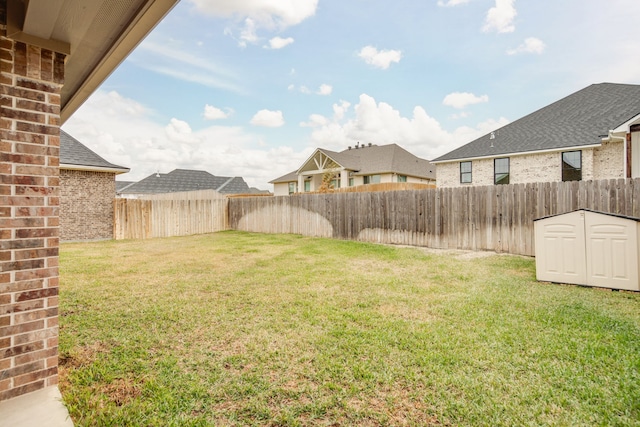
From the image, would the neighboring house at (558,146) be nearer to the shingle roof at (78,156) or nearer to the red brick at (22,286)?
the red brick at (22,286)

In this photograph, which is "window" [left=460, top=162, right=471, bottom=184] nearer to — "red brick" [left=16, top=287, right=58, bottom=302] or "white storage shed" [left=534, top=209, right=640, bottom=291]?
"white storage shed" [left=534, top=209, right=640, bottom=291]

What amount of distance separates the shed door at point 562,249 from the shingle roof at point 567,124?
36.9ft

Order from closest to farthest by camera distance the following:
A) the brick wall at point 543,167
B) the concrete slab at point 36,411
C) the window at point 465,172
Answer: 1. the concrete slab at point 36,411
2. the brick wall at point 543,167
3. the window at point 465,172

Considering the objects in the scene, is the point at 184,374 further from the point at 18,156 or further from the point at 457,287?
the point at 457,287

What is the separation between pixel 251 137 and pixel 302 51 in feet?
31.0

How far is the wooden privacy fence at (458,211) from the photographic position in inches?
285

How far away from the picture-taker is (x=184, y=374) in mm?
2576

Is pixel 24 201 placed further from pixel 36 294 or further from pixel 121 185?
pixel 121 185

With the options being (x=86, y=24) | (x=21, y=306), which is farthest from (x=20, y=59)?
(x=21, y=306)

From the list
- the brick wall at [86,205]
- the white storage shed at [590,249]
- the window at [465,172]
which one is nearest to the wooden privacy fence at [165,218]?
the brick wall at [86,205]

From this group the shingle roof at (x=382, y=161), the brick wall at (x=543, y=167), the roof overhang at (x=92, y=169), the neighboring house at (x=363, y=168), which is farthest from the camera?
the shingle roof at (x=382, y=161)

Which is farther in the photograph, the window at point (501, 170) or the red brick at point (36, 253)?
the window at point (501, 170)

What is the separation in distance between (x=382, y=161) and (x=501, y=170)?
11043 millimetres

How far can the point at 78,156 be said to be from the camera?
12602 millimetres
